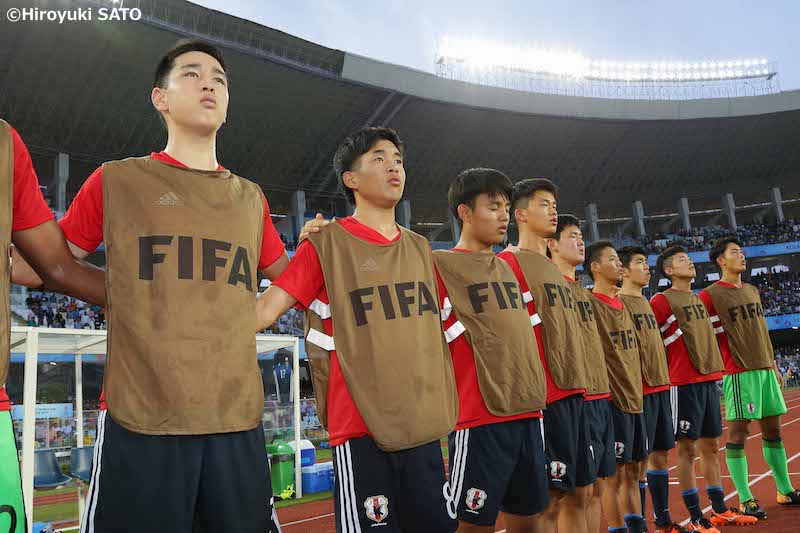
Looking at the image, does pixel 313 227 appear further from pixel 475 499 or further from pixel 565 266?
pixel 565 266

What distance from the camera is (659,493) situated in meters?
5.20

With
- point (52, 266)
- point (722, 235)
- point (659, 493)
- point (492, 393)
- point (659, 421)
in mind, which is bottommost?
point (659, 493)

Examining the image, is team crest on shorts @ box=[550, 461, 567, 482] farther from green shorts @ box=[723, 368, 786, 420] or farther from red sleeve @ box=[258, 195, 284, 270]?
green shorts @ box=[723, 368, 786, 420]

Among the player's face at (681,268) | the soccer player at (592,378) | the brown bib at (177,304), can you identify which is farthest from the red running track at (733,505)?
the brown bib at (177,304)

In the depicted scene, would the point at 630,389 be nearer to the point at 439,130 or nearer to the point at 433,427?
the point at 433,427

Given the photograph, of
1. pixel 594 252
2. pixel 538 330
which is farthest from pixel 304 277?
pixel 594 252

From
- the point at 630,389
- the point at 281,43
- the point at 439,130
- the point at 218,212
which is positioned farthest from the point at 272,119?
the point at 218,212

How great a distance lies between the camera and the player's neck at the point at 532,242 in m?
4.20

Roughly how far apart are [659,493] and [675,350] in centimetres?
133

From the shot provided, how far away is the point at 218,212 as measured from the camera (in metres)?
2.15

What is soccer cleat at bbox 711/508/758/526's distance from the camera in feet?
17.7

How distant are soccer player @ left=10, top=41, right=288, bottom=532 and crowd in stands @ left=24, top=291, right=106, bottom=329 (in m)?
19.5

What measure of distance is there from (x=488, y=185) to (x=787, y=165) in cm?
4103

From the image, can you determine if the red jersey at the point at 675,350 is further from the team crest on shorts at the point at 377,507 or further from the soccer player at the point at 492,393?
the team crest on shorts at the point at 377,507
